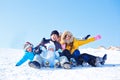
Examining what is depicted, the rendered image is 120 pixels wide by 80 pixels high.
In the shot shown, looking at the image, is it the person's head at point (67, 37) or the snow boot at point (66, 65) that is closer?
the snow boot at point (66, 65)

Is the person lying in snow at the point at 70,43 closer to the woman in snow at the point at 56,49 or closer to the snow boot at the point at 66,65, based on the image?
the woman in snow at the point at 56,49

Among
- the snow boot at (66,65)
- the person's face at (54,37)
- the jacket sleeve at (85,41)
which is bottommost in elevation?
the snow boot at (66,65)

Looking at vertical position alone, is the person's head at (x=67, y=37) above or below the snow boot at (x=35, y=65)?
above

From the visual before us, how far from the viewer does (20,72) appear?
5.76 metres

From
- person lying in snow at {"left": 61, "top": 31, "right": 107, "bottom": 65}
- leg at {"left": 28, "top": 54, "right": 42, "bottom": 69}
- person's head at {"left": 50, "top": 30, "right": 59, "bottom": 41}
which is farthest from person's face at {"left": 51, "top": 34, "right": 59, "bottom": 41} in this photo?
leg at {"left": 28, "top": 54, "right": 42, "bottom": 69}

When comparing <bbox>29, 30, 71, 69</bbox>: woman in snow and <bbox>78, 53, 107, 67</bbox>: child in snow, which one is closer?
<bbox>29, 30, 71, 69</bbox>: woman in snow

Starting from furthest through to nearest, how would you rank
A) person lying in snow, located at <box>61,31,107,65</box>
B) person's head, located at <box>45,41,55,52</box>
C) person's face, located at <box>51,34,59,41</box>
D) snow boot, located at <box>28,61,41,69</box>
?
person's face, located at <box>51,34,59,41</box> → person lying in snow, located at <box>61,31,107,65</box> → person's head, located at <box>45,41,55,52</box> → snow boot, located at <box>28,61,41,69</box>

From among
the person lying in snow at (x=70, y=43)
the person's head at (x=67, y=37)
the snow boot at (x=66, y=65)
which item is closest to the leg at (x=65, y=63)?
the snow boot at (x=66, y=65)

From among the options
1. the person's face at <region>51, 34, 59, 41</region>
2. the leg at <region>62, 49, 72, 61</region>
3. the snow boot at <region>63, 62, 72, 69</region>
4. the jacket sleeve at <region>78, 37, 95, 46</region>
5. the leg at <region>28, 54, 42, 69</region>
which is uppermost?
the person's face at <region>51, 34, 59, 41</region>

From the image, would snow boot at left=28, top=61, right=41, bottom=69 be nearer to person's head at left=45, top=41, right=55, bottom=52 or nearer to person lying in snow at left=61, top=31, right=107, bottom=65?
person's head at left=45, top=41, right=55, bottom=52

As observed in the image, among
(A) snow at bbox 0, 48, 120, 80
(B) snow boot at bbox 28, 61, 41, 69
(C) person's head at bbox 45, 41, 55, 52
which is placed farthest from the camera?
(C) person's head at bbox 45, 41, 55, 52

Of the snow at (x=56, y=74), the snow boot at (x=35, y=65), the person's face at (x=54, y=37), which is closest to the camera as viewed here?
the snow at (x=56, y=74)

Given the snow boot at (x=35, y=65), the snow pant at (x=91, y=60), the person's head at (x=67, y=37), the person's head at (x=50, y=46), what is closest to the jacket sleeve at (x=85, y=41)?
the person's head at (x=67, y=37)

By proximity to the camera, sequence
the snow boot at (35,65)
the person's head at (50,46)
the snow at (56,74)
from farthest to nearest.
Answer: the person's head at (50,46) → the snow boot at (35,65) → the snow at (56,74)
